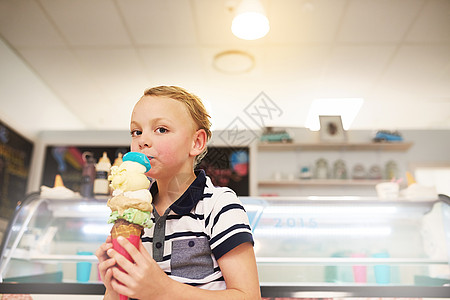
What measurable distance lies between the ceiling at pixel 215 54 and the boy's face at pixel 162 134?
2257mm

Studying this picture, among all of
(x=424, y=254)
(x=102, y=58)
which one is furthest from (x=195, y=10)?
(x=424, y=254)

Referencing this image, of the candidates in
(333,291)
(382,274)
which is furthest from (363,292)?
(382,274)

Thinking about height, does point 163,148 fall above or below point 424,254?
above

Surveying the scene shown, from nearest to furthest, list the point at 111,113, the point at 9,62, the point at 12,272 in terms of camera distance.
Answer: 1. the point at 12,272
2. the point at 9,62
3. the point at 111,113

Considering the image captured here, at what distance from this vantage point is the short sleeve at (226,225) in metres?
0.79

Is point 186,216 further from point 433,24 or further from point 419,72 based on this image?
point 419,72

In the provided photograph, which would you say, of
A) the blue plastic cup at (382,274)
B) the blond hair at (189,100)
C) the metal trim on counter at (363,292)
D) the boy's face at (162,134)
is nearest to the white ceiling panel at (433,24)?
the blue plastic cup at (382,274)

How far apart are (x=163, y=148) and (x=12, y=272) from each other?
1463mm

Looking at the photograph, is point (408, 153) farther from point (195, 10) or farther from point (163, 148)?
point (163, 148)

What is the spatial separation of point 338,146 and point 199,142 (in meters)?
4.62

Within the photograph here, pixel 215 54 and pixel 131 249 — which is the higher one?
pixel 215 54

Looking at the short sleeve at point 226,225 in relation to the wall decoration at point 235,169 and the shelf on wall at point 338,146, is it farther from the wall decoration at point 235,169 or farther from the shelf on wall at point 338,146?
the shelf on wall at point 338,146

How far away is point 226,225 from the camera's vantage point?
820 mm

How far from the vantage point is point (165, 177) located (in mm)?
915
